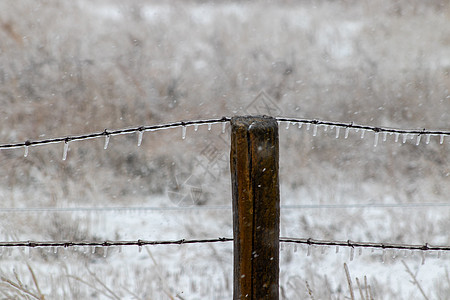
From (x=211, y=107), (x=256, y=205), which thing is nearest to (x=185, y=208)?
(x=211, y=107)

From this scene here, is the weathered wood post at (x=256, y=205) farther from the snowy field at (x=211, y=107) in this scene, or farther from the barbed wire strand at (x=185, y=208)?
the barbed wire strand at (x=185, y=208)

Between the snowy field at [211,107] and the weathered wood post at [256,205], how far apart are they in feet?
11.8

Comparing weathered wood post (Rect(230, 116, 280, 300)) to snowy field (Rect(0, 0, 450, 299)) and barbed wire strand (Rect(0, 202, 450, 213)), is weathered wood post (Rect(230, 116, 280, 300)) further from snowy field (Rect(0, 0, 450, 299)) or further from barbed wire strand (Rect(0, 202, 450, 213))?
barbed wire strand (Rect(0, 202, 450, 213))

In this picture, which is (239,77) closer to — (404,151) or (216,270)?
(404,151)

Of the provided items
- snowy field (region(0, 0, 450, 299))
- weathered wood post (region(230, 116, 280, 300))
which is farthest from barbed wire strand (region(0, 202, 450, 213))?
weathered wood post (region(230, 116, 280, 300))

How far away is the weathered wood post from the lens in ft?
3.66

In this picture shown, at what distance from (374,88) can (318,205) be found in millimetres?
2950

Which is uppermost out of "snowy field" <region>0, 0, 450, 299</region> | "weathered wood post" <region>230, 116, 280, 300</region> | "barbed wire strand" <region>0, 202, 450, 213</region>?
"snowy field" <region>0, 0, 450, 299</region>

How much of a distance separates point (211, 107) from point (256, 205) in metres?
6.58

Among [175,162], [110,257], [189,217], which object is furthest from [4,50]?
[110,257]

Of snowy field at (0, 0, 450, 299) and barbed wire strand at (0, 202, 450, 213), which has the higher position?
snowy field at (0, 0, 450, 299)

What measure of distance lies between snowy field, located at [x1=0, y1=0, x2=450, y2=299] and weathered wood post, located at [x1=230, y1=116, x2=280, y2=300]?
11.8 ft

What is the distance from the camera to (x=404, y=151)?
730 centimetres

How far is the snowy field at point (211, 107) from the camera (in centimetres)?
548
